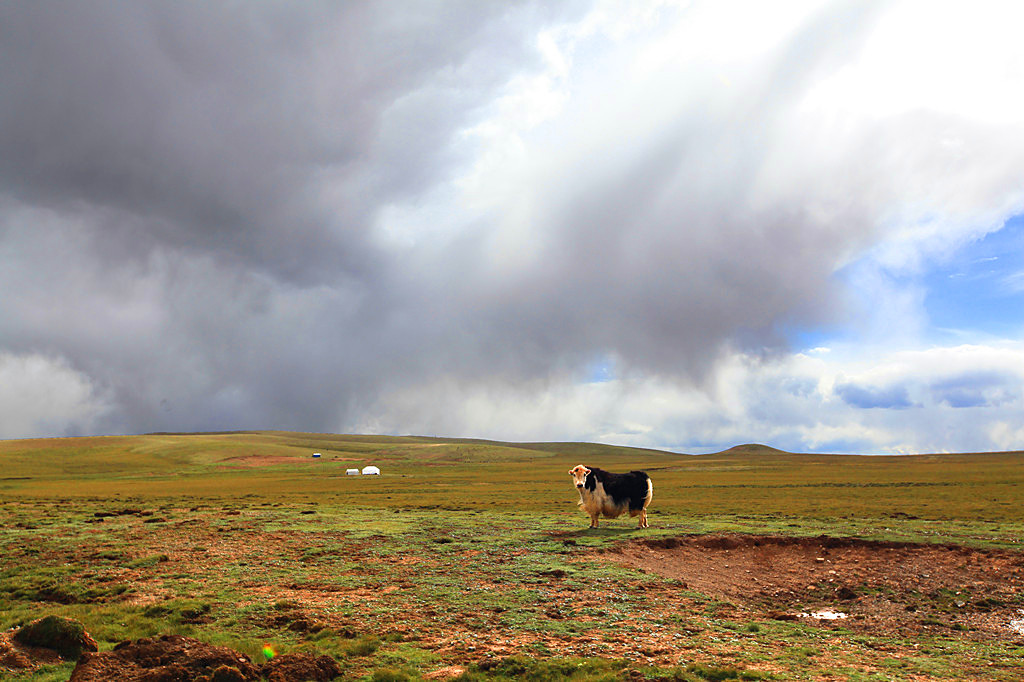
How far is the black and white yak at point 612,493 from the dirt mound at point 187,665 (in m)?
17.7

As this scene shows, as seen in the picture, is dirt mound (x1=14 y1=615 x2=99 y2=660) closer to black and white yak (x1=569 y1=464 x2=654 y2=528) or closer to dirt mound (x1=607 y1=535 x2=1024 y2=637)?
dirt mound (x1=607 y1=535 x2=1024 y2=637)

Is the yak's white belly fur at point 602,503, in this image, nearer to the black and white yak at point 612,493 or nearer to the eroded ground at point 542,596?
the black and white yak at point 612,493

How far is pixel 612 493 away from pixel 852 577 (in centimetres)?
1073

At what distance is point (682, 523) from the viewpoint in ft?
93.5

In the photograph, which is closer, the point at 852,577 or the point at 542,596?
the point at 542,596

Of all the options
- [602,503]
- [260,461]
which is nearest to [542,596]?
[602,503]

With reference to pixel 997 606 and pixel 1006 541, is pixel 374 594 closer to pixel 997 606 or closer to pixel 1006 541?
pixel 997 606

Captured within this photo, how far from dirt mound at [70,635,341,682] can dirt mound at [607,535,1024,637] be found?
10.6 m

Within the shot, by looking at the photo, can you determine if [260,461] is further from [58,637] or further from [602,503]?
[58,637]

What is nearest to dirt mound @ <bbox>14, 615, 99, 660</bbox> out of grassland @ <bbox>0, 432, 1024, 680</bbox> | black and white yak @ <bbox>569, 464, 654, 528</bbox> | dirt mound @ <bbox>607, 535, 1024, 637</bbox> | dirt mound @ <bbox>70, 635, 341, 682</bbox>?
grassland @ <bbox>0, 432, 1024, 680</bbox>

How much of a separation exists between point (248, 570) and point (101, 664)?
8.69 meters

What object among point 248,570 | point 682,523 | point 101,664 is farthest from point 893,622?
point 248,570

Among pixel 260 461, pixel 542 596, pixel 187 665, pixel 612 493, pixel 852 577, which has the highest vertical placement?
pixel 612 493

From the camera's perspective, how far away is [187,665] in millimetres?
10055
